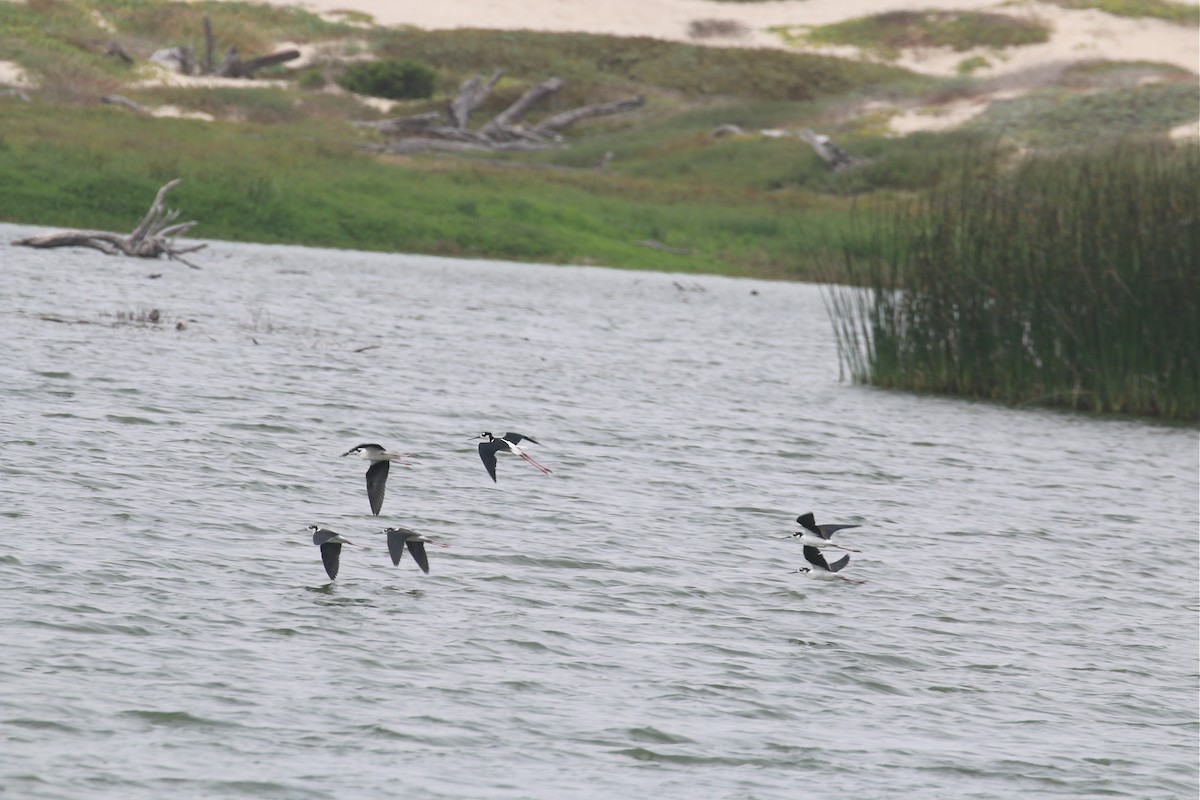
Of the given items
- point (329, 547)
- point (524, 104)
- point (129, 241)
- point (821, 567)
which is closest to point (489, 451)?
point (329, 547)

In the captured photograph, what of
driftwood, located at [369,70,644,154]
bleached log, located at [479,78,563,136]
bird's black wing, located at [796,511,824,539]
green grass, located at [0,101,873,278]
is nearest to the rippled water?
bird's black wing, located at [796,511,824,539]

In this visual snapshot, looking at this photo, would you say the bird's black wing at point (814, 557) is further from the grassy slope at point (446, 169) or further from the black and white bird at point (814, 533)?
the grassy slope at point (446, 169)

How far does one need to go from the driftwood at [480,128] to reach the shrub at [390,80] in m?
6.11

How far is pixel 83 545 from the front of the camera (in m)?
9.98

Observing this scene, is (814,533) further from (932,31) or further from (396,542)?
(932,31)

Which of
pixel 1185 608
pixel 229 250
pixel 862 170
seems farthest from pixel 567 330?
pixel 862 170

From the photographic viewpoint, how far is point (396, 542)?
31.6ft

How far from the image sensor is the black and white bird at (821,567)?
1092 centimetres

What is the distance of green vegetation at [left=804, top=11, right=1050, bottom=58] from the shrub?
44.9 m

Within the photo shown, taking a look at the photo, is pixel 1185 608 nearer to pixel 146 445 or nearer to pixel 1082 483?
pixel 1082 483

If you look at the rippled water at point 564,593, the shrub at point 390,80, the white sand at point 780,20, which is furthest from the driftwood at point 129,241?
the white sand at point 780,20

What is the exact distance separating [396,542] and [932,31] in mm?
117635

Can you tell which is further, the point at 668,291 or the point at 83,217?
the point at 668,291

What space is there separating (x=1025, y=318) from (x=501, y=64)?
77.2m
